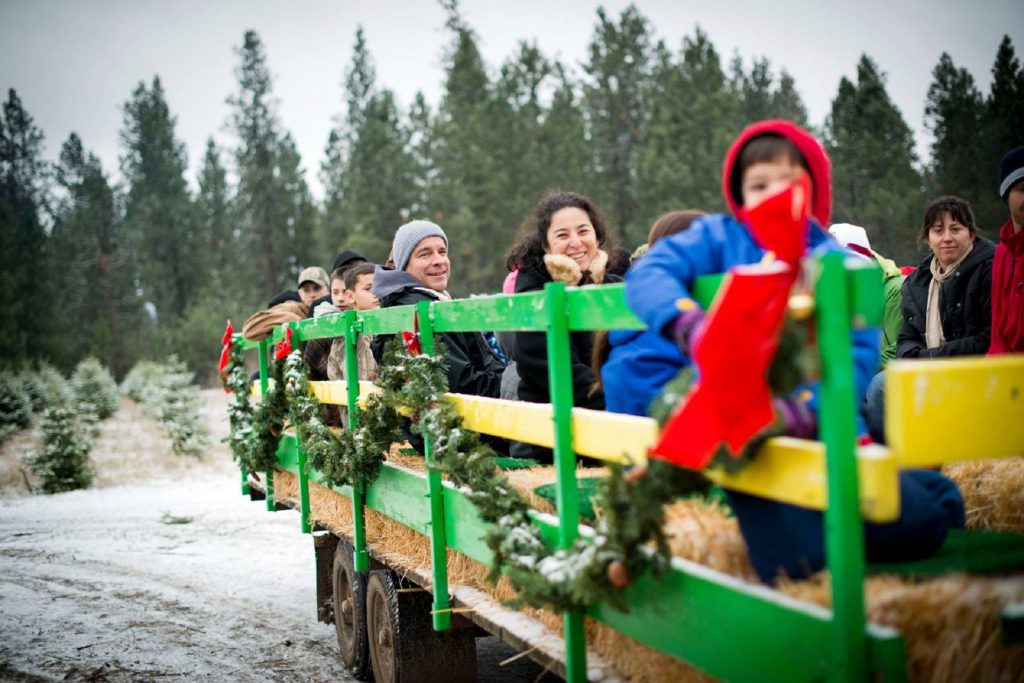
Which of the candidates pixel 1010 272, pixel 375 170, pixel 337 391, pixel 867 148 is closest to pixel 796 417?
pixel 1010 272

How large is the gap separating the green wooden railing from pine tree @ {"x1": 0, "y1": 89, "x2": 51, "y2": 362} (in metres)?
35.7

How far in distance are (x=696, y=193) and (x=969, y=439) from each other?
41.2 meters

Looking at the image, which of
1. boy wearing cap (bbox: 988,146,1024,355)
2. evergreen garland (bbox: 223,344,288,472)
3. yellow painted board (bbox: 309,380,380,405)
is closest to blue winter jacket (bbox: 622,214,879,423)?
yellow painted board (bbox: 309,380,380,405)

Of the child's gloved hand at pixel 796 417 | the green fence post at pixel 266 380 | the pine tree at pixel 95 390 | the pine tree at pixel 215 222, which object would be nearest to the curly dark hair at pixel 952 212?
the child's gloved hand at pixel 796 417

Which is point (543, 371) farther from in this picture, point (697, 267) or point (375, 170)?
point (375, 170)

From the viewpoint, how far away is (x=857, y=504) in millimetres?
1918

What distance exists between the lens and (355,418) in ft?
16.6

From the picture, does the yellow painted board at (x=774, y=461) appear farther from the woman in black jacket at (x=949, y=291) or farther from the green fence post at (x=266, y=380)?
the green fence post at (x=266, y=380)

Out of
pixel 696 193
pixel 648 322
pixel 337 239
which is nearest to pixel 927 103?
pixel 696 193

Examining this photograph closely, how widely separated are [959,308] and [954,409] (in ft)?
14.1

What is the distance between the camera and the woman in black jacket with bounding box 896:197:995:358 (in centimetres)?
573

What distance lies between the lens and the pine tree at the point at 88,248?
54219 millimetres

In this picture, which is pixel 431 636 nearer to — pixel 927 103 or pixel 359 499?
pixel 359 499

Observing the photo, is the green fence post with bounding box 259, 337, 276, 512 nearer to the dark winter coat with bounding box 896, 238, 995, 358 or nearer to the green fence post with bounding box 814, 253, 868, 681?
the dark winter coat with bounding box 896, 238, 995, 358
